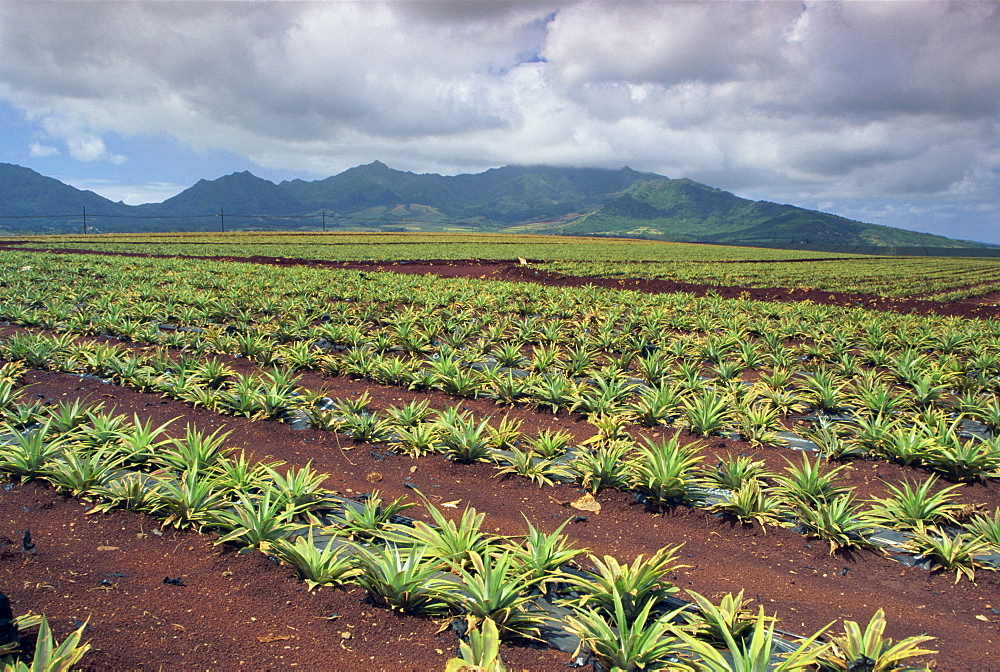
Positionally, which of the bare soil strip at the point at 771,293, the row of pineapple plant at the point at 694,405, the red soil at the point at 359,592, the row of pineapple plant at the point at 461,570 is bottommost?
the red soil at the point at 359,592

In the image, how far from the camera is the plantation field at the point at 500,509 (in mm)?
2928

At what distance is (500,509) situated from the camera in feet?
15.4

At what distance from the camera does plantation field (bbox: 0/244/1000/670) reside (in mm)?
2928

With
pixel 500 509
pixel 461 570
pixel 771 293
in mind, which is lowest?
pixel 500 509

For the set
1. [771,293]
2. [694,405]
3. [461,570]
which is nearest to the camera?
[461,570]

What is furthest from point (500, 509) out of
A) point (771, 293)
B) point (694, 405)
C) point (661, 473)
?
point (771, 293)

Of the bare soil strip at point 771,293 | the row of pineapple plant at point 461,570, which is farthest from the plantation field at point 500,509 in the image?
the bare soil strip at point 771,293

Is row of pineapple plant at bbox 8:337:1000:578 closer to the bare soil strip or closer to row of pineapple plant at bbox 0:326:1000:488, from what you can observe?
row of pineapple plant at bbox 0:326:1000:488

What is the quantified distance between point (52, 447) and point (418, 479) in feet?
9.94

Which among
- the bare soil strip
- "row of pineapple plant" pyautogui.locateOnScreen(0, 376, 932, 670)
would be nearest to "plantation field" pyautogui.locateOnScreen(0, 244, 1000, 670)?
"row of pineapple plant" pyautogui.locateOnScreen(0, 376, 932, 670)

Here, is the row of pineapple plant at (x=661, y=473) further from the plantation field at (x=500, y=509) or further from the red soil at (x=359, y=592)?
the red soil at (x=359, y=592)

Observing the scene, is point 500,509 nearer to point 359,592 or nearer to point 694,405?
point 359,592

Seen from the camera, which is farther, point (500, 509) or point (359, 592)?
point (500, 509)

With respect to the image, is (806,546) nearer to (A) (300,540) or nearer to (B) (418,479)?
(B) (418,479)
